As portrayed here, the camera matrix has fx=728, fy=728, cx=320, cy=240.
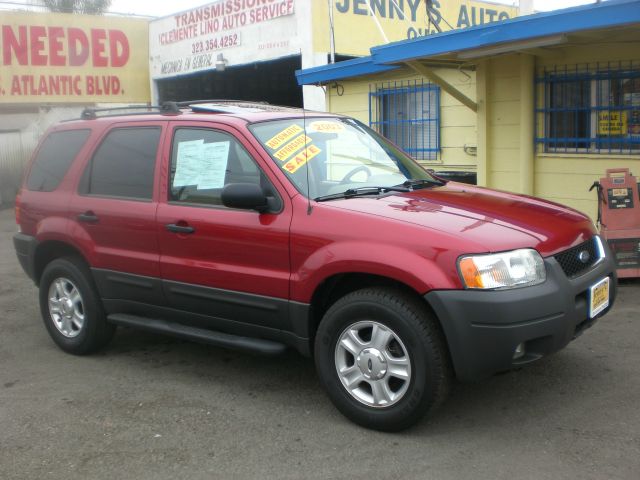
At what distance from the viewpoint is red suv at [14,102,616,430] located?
371cm

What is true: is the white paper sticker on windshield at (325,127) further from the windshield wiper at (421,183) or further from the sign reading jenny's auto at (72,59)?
the sign reading jenny's auto at (72,59)

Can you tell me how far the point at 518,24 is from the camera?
7090mm

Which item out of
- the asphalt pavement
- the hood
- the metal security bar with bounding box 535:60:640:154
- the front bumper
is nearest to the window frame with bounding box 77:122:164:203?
the asphalt pavement

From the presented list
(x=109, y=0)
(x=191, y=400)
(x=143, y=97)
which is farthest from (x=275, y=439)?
(x=109, y=0)

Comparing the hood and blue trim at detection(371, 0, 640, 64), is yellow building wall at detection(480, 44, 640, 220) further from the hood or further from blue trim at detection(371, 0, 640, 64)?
the hood

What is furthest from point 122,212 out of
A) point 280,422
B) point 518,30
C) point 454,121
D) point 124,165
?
point 454,121

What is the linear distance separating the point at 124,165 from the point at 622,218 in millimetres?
4781

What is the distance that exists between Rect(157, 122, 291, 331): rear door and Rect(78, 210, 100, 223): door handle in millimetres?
666

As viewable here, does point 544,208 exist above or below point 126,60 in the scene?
below

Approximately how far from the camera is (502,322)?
3570 millimetres

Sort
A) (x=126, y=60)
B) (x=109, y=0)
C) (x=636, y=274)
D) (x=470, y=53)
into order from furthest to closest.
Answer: (x=109, y=0) < (x=126, y=60) < (x=470, y=53) < (x=636, y=274)

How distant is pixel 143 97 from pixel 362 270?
637 inches

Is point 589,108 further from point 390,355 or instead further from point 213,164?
point 390,355

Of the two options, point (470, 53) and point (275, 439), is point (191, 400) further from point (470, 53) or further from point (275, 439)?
point (470, 53)
